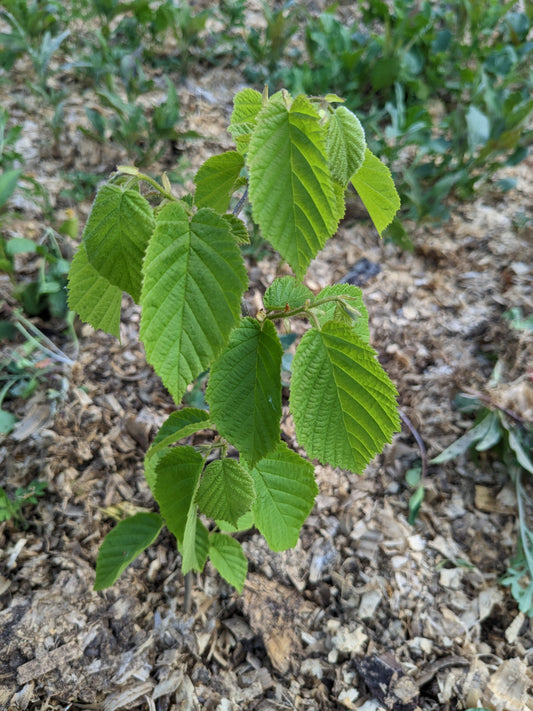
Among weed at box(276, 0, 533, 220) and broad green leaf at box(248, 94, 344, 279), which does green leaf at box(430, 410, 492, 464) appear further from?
broad green leaf at box(248, 94, 344, 279)

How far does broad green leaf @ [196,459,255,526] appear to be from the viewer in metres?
0.98

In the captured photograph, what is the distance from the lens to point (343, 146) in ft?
2.26

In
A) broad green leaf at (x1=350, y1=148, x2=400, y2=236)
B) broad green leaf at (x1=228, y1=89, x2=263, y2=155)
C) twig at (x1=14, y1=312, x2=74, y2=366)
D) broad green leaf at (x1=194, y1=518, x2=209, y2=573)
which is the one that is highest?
broad green leaf at (x1=228, y1=89, x2=263, y2=155)

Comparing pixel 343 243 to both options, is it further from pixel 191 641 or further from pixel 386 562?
pixel 191 641

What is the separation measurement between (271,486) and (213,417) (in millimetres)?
408

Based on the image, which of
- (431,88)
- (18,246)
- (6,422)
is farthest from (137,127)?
(431,88)

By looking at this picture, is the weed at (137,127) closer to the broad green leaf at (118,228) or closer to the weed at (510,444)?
the weed at (510,444)

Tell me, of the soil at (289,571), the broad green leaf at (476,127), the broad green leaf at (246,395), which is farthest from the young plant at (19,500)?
the broad green leaf at (476,127)

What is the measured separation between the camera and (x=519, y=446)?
1786mm

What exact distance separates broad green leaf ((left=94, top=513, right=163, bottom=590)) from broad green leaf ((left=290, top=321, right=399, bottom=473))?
672 mm

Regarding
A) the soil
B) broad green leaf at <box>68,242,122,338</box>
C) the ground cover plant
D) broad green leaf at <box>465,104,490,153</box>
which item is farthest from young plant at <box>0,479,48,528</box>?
broad green leaf at <box>465,104,490,153</box>

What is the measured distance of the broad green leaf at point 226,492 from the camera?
980 millimetres

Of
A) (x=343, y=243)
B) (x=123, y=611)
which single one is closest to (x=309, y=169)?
(x=123, y=611)

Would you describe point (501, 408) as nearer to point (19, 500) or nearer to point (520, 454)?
point (520, 454)
